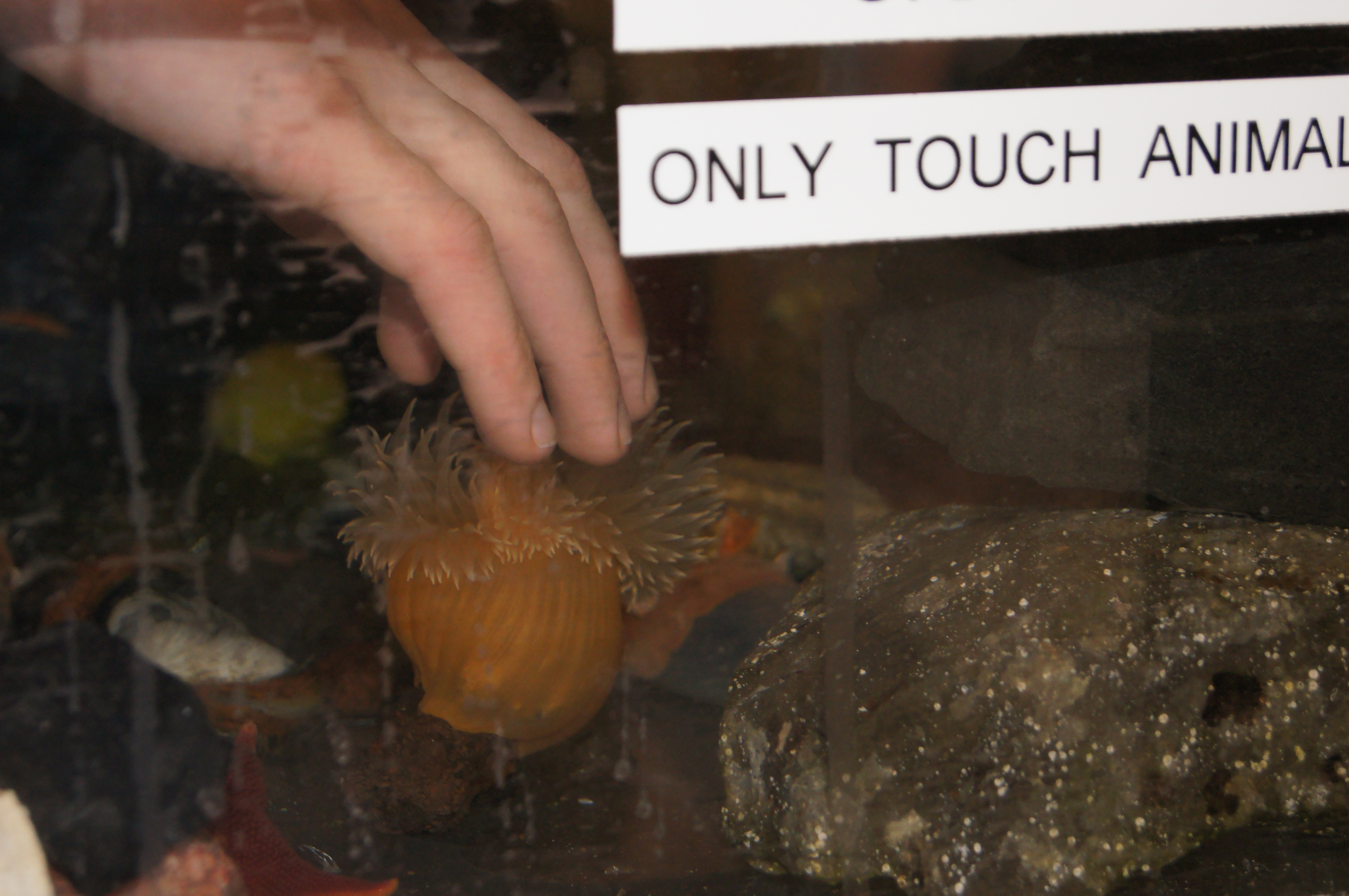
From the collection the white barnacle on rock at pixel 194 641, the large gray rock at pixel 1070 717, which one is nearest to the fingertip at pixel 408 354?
the white barnacle on rock at pixel 194 641

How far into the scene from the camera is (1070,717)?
802 millimetres

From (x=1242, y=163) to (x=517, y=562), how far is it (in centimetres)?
82

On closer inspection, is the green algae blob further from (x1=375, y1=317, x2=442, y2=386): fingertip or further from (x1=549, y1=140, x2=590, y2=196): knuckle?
(x1=549, y1=140, x2=590, y2=196): knuckle

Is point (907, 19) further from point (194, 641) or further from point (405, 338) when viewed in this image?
point (194, 641)

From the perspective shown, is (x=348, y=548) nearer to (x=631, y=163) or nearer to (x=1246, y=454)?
(x=631, y=163)

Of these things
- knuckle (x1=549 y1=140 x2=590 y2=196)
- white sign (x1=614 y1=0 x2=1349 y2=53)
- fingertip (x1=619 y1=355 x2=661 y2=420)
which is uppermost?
white sign (x1=614 y1=0 x2=1349 y2=53)

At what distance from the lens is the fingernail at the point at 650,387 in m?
0.83

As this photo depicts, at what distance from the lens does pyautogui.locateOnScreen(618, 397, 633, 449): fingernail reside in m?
0.83

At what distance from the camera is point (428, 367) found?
0.78 metres

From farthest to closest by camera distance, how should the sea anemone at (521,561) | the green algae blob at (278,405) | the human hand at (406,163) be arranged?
the sea anemone at (521,561) < the green algae blob at (278,405) < the human hand at (406,163)

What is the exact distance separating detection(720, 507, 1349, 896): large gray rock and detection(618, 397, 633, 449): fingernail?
0.29 meters

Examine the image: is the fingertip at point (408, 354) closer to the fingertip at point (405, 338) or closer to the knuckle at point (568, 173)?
the fingertip at point (405, 338)

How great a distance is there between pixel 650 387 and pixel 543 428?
0.12m

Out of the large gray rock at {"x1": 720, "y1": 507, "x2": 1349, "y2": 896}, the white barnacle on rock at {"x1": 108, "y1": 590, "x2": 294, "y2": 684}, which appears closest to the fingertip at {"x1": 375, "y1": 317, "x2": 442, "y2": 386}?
the white barnacle on rock at {"x1": 108, "y1": 590, "x2": 294, "y2": 684}
